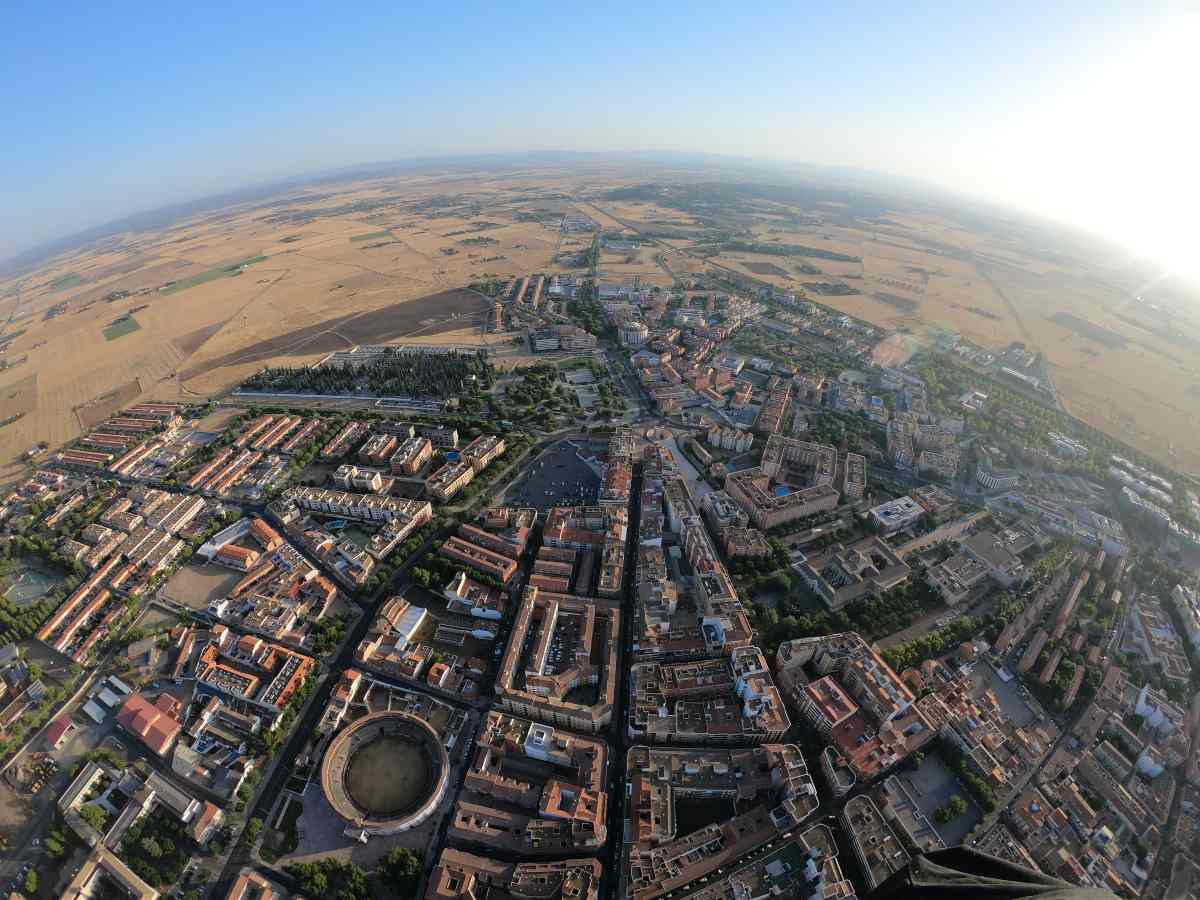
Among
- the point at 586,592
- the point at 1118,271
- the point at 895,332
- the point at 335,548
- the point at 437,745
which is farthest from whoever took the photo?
the point at 1118,271

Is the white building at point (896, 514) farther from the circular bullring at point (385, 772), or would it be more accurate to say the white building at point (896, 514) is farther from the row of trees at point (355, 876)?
the row of trees at point (355, 876)

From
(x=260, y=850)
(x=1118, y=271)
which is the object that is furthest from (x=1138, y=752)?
Result: (x=1118, y=271)

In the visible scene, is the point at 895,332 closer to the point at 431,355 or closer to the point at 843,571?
the point at 843,571

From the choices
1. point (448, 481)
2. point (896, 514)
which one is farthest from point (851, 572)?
point (448, 481)

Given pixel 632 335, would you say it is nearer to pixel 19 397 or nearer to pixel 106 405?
pixel 106 405

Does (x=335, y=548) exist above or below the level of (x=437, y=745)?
above

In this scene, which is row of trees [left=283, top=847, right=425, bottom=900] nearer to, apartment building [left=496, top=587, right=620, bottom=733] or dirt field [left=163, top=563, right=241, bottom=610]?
apartment building [left=496, top=587, right=620, bottom=733]
